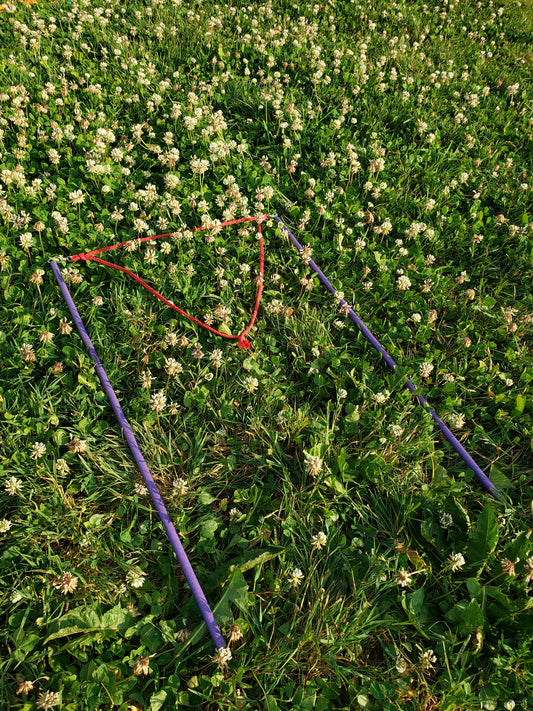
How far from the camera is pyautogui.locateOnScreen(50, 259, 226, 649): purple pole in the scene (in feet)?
7.06

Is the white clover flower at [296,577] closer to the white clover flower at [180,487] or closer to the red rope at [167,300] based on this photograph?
the white clover flower at [180,487]

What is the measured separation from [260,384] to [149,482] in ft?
2.89

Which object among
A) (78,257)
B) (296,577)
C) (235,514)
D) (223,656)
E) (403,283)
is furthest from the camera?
(403,283)

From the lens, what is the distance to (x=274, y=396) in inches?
117

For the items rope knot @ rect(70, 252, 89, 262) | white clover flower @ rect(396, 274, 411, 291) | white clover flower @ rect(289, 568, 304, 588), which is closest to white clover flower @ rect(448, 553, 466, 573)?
white clover flower @ rect(289, 568, 304, 588)

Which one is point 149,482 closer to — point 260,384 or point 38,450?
point 38,450

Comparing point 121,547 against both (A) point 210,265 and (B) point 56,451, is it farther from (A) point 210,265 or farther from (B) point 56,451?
(A) point 210,265

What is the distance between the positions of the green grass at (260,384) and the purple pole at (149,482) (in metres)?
0.05

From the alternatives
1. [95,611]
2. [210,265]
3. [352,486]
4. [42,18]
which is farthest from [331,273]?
[42,18]

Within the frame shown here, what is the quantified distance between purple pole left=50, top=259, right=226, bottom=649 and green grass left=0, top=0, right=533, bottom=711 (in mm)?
49

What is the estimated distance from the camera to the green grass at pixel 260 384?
2.16 m

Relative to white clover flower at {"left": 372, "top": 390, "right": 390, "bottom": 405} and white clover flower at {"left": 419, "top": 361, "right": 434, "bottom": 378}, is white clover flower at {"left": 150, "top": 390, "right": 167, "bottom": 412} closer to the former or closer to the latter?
white clover flower at {"left": 372, "top": 390, "right": 390, "bottom": 405}

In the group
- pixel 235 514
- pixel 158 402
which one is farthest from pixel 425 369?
pixel 158 402

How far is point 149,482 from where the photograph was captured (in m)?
2.55
